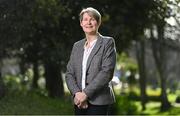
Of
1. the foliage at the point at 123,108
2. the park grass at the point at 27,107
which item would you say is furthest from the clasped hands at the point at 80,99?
the foliage at the point at 123,108

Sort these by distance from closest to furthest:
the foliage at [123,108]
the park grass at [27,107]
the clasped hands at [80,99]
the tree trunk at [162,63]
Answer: the clasped hands at [80,99]
the park grass at [27,107]
the foliage at [123,108]
the tree trunk at [162,63]

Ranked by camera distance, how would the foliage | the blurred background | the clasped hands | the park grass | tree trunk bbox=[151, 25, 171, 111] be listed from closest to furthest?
the clasped hands < the park grass < the blurred background < the foliage < tree trunk bbox=[151, 25, 171, 111]

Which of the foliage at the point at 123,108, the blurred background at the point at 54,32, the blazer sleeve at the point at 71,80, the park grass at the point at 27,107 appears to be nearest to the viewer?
the blazer sleeve at the point at 71,80

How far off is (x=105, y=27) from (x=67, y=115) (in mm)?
5509

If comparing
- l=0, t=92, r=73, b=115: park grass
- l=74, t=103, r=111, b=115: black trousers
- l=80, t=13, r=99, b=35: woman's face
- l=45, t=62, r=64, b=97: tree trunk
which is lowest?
l=45, t=62, r=64, b=97: tree trunk

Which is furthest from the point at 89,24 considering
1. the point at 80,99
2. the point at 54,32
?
the point at 54,32

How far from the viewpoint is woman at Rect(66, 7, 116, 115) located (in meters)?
6.62

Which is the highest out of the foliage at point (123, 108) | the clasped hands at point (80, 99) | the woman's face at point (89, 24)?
the woman's face at point (89, 24)

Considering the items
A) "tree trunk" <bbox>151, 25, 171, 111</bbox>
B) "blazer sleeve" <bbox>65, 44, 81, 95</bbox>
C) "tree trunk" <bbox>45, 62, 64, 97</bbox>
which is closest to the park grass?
"blazer sleeve" <bbox>65, 44, 81, 95</bbox>

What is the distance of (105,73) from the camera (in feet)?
21.8

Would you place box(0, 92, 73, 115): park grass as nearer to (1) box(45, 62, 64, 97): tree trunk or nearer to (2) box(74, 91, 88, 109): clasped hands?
(2) box(74, 91, 88, 109): clasped hands

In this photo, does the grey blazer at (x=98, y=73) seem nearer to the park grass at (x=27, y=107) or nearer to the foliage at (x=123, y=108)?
the park grass at (x=27, y=107)

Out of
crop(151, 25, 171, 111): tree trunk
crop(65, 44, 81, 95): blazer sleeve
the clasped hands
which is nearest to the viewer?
the clasped hands

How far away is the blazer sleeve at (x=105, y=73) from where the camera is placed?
659 cm
